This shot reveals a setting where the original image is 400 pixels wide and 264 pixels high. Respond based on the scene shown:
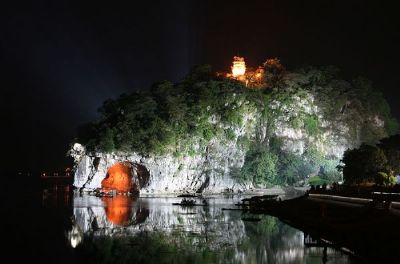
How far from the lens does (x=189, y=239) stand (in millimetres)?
23578

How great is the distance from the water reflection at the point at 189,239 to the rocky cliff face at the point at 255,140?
29.8 metres

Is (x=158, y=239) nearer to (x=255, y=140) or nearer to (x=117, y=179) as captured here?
(x=255, y=140)

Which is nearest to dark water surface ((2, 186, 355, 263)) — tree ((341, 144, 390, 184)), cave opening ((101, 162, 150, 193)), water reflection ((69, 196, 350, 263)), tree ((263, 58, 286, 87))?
water reflection ((69, 196, 350, 263))

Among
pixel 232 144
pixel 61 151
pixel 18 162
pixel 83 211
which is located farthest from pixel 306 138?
pixel 18 162

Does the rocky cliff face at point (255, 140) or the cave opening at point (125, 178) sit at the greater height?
the rocky cliff face at point (255, 140)

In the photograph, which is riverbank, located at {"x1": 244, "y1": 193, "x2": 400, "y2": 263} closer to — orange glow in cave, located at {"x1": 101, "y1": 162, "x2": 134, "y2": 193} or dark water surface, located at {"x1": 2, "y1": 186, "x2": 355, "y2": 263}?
dark water surface, located at {"x1": 2, "y1": 186, "x2": 355, "y2": 263}

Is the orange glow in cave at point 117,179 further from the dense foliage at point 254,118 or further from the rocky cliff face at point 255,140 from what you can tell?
the dense foliage at point 254,118

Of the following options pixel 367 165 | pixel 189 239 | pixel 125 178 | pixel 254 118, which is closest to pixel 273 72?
pixel 254 118

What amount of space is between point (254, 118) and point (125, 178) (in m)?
22.3

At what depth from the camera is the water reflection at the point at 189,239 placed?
63.0 ft

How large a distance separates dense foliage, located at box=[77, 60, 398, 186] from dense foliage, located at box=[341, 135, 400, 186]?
87.2ft

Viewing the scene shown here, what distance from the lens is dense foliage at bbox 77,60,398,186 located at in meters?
63.7

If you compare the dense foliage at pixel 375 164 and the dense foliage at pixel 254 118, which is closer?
the dense foliage at pixel 375 164

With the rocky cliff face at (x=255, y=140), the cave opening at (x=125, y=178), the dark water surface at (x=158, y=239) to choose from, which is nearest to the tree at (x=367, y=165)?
the dark water surface at (x=158, y=239)
